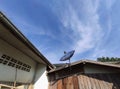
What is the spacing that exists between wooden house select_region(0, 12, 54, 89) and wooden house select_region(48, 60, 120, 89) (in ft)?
3.75

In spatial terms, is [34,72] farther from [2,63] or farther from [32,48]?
[2,63]

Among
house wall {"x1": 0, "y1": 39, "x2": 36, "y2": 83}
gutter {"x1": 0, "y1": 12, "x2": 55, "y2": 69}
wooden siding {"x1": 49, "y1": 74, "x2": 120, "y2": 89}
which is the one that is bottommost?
wooden siding {"x1": 49, "y1": 74, "x2": 120, "y2": 89}

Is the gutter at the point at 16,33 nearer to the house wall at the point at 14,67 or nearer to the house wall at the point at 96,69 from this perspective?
the house wall at the point at 14,67

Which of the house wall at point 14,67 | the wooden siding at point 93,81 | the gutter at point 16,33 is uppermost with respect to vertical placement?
the gutter at point 16,33

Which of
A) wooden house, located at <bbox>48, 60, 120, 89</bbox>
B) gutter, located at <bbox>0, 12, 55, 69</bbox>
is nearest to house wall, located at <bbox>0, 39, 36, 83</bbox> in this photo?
gutter, located at <bbox>0, 12, 55, 69</bbox>

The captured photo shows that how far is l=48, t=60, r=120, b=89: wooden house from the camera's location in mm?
7703

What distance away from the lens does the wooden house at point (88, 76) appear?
7703mm

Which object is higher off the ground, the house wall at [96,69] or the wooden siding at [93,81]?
the house wall at [96,69]

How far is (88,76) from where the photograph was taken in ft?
26.3

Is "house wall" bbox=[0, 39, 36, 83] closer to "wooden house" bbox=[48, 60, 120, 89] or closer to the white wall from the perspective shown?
the white wall

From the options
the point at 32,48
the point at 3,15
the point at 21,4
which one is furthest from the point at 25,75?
the point at 3,15

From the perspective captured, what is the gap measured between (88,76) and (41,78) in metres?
2.91

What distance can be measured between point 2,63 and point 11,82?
1.13 metres

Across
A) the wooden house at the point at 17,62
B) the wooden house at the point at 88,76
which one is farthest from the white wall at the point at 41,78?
the wooden house at the point at 88,76
